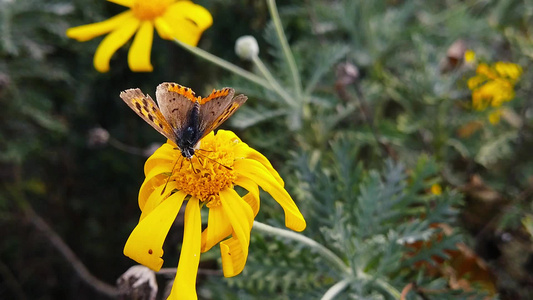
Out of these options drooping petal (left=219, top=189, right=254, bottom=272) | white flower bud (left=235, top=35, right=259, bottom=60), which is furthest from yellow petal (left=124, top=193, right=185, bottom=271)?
white flower bud (left=235, top=35, right=259, bottom=60)

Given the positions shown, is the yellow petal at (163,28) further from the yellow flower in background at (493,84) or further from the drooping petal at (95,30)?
the yellow flower in background at (493,84)

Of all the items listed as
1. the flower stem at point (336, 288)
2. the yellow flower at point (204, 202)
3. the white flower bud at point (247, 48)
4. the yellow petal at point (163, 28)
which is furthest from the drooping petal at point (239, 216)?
the white flower bud at point (247, 48)

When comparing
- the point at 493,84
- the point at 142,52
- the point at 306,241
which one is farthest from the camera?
the point at 493,84

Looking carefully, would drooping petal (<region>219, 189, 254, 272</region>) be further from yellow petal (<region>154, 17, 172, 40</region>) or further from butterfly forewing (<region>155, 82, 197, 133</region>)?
yellow petal (<region>154, 17, 172, 40</region>)

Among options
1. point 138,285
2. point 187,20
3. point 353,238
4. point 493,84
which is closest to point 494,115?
point 493,84

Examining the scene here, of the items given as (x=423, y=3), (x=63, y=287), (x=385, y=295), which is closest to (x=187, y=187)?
(x=385, y=295)

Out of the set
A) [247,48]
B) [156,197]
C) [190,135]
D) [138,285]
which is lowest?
[138,285]

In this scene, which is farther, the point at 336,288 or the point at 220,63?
the point at 220,63

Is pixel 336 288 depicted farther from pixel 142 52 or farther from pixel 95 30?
pixel 95 30
